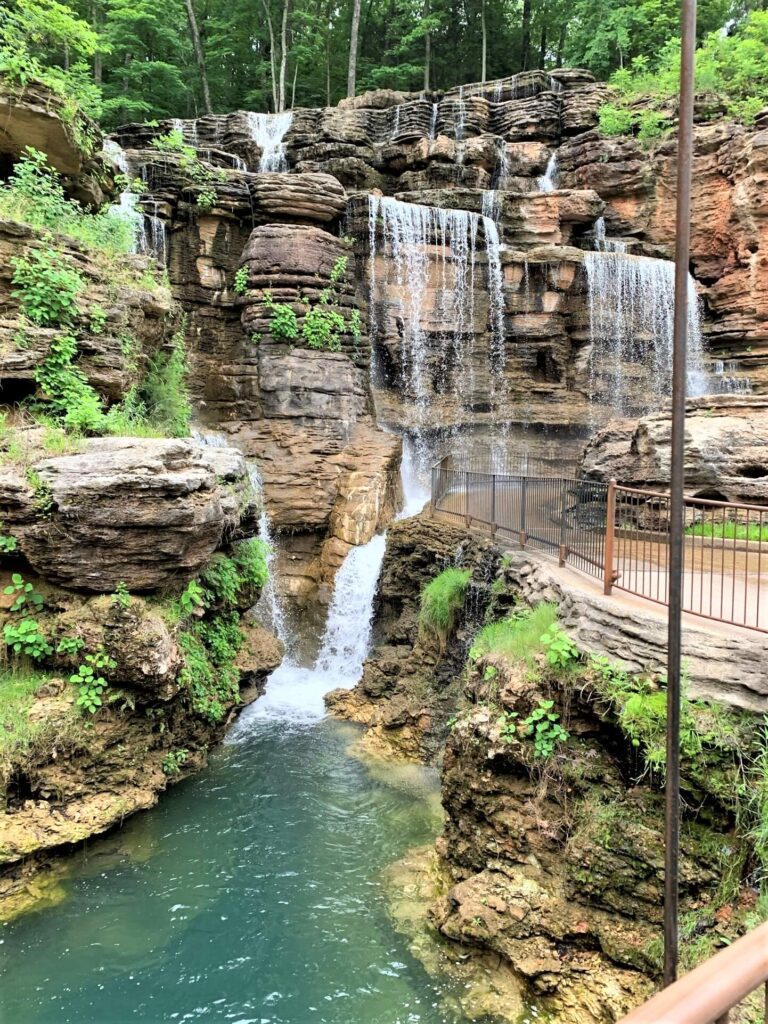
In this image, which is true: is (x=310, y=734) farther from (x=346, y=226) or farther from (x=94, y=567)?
(x=346, y=226)

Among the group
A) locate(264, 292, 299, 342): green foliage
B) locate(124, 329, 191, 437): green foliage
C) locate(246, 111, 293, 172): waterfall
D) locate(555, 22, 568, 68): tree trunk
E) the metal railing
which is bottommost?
the metal railing

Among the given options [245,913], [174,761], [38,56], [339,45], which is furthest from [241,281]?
[339,45]

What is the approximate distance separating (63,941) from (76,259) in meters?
8.99

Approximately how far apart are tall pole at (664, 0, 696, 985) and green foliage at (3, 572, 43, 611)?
723cm

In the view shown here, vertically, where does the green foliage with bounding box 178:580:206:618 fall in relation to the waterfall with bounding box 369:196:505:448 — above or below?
below

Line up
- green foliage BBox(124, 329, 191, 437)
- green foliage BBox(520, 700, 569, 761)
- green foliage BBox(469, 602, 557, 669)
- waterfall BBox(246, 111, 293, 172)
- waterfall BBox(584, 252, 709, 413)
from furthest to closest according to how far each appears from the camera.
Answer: waterfall BBox(246, 111, 293, 172), waterfall BBox(584, 252, 709, 413), green foliage BBox(124, 329, 191, 437), green foliage BBox(469, 602, 557, 669), green foliage BBox(520, 700, 569, 761)

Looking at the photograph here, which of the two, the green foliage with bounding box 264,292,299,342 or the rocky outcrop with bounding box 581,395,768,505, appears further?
the green foliage with bounding box 264,292,299,342

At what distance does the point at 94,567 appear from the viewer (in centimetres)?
768

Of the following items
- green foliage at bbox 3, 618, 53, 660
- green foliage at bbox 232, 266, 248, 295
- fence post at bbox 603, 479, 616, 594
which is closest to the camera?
fence post at bbox 603, 479, 616, 594

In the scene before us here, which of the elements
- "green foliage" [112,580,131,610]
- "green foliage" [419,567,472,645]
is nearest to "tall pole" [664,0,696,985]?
"green foliage" [112,580,131,610]

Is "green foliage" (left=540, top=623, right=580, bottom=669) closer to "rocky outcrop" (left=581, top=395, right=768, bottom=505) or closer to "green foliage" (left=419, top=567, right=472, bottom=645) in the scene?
"green foliage" (left=419, top=567, right=472, bottom=645)

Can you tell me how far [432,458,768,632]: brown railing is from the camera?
712 centimetres

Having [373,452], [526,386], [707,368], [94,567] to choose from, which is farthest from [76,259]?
[707,368]

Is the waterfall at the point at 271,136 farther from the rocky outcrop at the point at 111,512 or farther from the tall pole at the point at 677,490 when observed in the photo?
the tall pole at the point at 677,490
